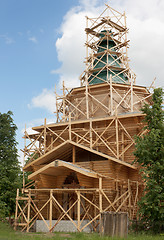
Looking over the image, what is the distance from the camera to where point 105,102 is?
26641 millimetres

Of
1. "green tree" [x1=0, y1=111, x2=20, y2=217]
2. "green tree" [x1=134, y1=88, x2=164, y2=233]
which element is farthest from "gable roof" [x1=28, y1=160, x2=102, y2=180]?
"green tree" [x1=0, y1=111, x2=20, y2=217]

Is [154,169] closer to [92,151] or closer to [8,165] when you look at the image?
[92,151]

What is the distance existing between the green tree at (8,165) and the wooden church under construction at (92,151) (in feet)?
3.39

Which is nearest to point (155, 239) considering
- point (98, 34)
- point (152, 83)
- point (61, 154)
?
point (61, 154)

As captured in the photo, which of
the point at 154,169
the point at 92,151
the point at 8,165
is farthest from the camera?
the point at 8,165

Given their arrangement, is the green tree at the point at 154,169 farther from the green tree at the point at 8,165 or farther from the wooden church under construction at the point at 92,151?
the green tree at the point at 8,165

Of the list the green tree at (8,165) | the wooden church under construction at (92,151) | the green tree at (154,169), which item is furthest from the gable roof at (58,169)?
the green tree at (8,165)

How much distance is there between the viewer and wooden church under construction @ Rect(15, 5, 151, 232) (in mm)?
18188

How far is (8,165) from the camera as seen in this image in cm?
2536

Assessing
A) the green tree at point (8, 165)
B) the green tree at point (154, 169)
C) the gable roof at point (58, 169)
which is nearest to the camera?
the green tree at point (154, 169)

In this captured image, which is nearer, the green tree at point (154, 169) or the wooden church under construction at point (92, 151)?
the green tree at point (154, 169)

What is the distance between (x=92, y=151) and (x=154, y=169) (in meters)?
4.79

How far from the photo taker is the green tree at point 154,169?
14898 mm

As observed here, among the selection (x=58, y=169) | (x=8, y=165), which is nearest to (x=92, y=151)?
(x=58, y=169)
